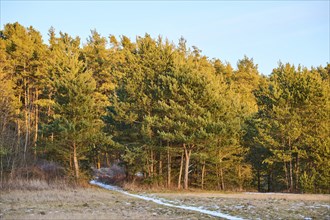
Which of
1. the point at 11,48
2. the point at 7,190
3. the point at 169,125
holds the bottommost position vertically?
the point at 7,190

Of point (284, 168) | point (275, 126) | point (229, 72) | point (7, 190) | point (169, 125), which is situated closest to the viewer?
point (7, 190)

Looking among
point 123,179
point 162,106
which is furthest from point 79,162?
point 162,106

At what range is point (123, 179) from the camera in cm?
3281

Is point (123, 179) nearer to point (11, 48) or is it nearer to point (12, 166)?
point (12, 166)

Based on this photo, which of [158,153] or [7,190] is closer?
[7,190]

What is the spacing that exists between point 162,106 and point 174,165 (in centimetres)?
725

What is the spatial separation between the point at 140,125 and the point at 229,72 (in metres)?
39.7

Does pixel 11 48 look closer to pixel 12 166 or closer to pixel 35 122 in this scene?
pixel 35 122

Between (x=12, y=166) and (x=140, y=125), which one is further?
(x=140, y=125)

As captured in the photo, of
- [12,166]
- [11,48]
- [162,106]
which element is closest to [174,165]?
[162,106]

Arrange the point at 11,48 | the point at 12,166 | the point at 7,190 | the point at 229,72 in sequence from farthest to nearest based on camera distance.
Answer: the point at 229,72, the point at 11,48, the point at 12,166, the point at 7,190

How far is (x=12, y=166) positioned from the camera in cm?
2591

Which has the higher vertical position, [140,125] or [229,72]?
[229,72]

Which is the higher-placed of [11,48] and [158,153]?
[11,48]
